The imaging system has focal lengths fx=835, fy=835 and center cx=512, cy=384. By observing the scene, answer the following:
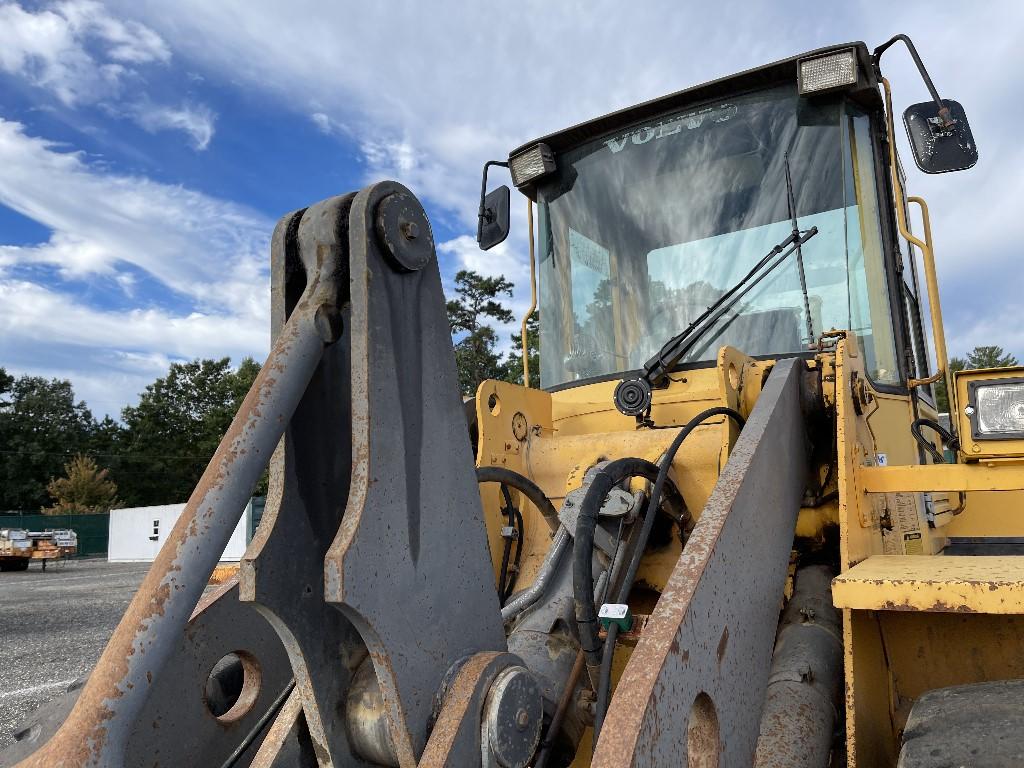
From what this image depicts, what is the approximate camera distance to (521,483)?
2.66 m

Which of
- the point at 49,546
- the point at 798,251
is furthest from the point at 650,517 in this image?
the point at 49,546

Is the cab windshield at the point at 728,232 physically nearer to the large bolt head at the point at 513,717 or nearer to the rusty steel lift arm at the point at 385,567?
the rusty steel lift arm at the point at 385,567

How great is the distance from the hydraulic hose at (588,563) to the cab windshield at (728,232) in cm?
131

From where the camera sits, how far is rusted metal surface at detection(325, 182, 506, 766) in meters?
1.47

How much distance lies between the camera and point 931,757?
1552 millimetres

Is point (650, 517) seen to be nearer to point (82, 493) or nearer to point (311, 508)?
point (311, 508)

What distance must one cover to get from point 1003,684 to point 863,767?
39 cm

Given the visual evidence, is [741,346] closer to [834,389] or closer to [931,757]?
[834,389]

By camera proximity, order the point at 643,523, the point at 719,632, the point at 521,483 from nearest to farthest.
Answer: the point at 719,632
the point at 643,523
the point at 521,483

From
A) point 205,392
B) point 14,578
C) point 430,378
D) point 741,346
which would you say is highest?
point 205,392

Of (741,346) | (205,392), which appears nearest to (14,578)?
(741,346)

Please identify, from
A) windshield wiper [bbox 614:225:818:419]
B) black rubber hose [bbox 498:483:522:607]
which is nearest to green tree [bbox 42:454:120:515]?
black rubber hose [bbox 498:483:522:607]

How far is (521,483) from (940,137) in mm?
2217

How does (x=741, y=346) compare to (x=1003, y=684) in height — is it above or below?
above
